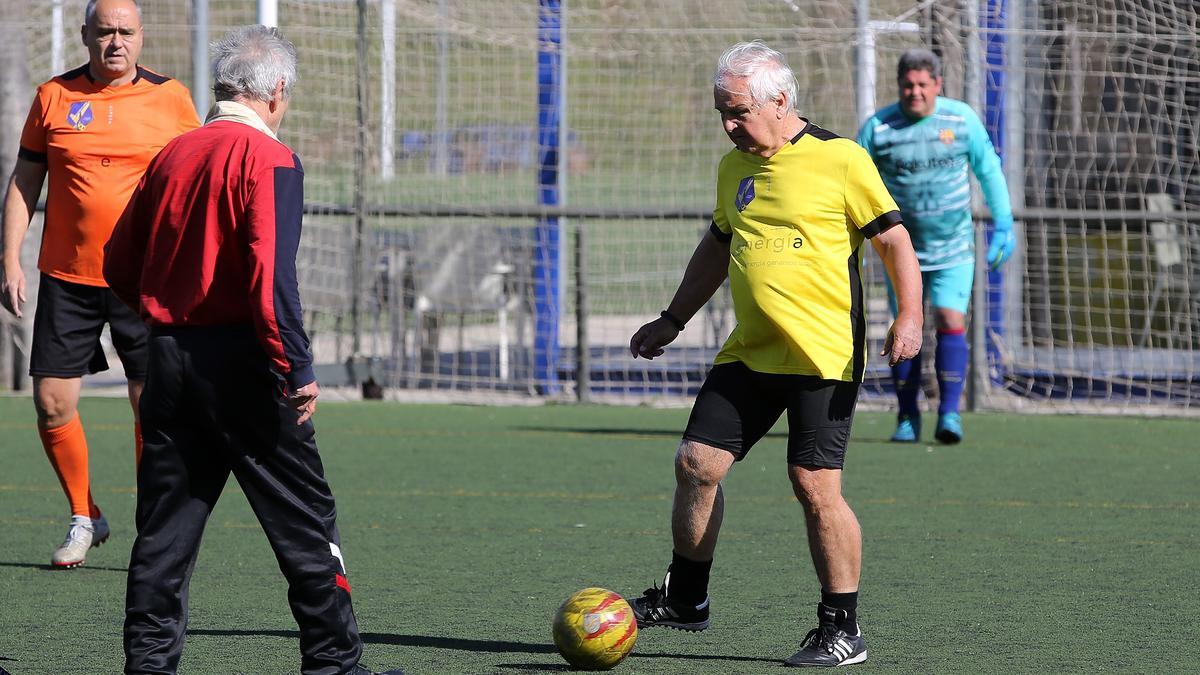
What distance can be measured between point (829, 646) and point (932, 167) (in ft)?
15.8

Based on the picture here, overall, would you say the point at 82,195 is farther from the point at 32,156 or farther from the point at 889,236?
the point at 889,236

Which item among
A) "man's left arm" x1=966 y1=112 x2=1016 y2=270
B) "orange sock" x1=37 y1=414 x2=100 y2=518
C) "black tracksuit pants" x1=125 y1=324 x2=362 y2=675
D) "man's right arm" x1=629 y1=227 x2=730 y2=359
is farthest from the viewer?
"man's left arm" x1=966 y1=112 x2=1016 y2=270

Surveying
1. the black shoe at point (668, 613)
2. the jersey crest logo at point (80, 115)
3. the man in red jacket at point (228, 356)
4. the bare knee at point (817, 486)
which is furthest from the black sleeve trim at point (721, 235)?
the jersey crest logo at point (80, 115)

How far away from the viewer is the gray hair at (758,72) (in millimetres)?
4598

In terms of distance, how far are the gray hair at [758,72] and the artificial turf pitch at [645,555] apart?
151cm

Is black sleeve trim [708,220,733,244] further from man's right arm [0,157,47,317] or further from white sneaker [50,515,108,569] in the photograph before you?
white sneaker [50,515,108,569]

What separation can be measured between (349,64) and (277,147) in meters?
9.24

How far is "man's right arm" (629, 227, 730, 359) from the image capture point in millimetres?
5023

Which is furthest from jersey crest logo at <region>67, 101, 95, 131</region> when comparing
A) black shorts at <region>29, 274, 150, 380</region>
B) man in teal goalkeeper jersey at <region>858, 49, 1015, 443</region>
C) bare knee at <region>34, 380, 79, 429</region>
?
man in teal goalkeeper jersey at <region>858, 49, 1015, 443</region>

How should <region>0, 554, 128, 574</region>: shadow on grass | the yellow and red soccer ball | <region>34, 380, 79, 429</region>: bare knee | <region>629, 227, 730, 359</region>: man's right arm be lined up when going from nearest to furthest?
the yellow and red soccer ball
<region>629, 227, 730, 359</region>: man's right arm
<region>0, 554, 128, 574</region>: shadow on grass
<region>34, 380, 79, 429</region>: bare knee

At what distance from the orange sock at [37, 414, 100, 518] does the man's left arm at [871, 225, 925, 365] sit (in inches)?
121

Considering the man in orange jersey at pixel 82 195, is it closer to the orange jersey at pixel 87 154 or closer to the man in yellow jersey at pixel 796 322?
the orange jersey at pixel 87 154

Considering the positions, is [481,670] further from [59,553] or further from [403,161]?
[403,161]

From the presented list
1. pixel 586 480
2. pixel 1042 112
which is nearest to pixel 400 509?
pixel 586 480
